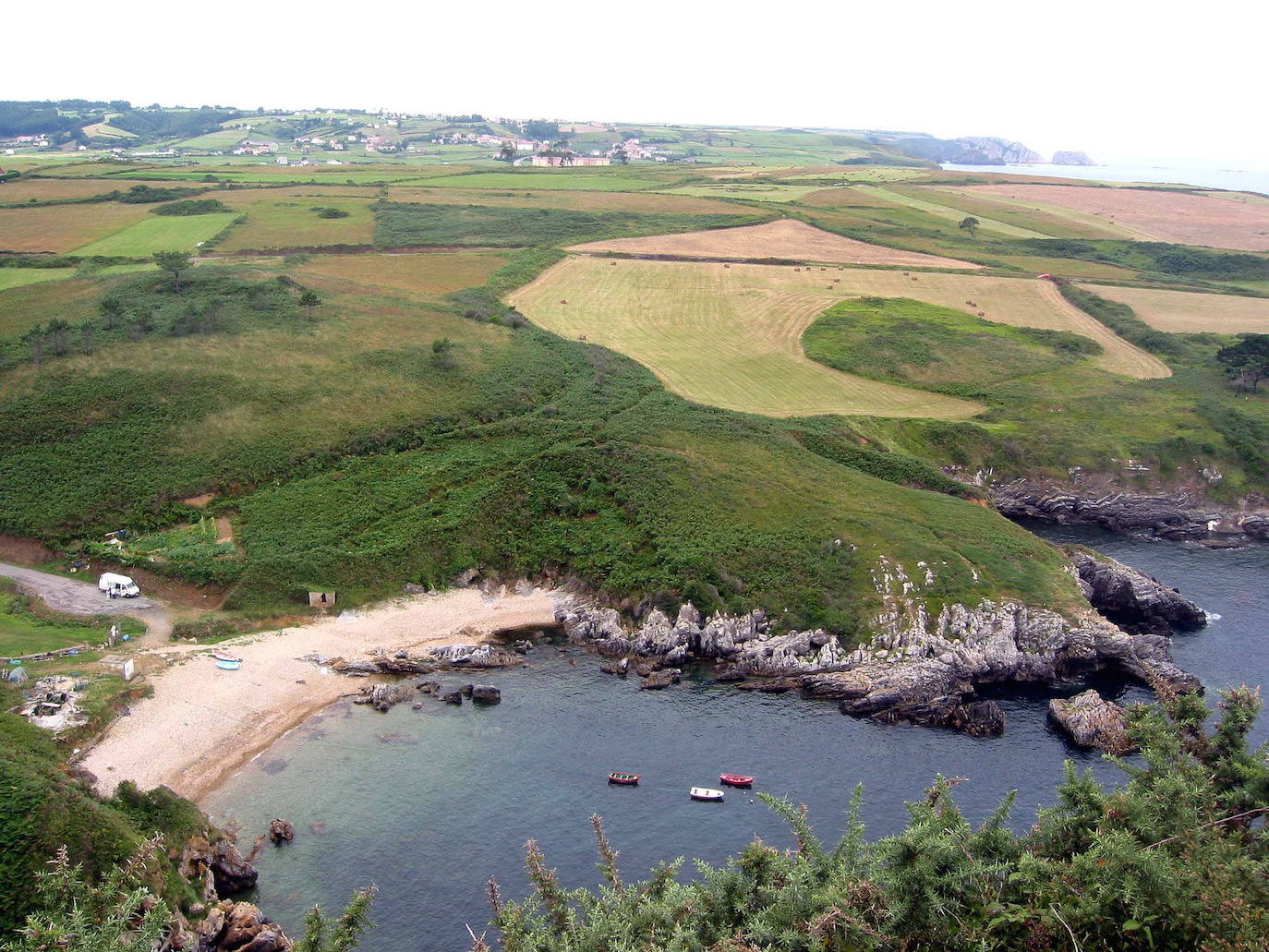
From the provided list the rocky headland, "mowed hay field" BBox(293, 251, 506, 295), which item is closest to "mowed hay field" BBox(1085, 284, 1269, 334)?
the rocky headland

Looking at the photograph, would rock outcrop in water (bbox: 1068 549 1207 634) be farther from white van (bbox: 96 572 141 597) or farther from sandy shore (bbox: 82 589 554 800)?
white van (bbox: 96 572 141 597)

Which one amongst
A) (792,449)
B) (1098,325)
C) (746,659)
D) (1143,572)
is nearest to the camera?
(746,659)

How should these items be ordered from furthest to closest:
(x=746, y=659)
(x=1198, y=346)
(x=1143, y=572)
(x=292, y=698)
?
(x=1198, y=346) < (x=1143, y=572) < (x=746, y=659) < (x=292, y=698)

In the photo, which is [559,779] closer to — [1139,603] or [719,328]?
[1139,603]

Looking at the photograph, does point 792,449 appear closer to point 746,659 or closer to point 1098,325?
point 746,659

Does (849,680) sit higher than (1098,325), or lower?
lower

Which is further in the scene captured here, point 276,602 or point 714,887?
point 276,602

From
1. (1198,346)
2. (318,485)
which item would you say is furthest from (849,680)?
(1198,346)

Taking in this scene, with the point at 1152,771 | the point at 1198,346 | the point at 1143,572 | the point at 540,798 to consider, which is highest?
the point at 1198,346
